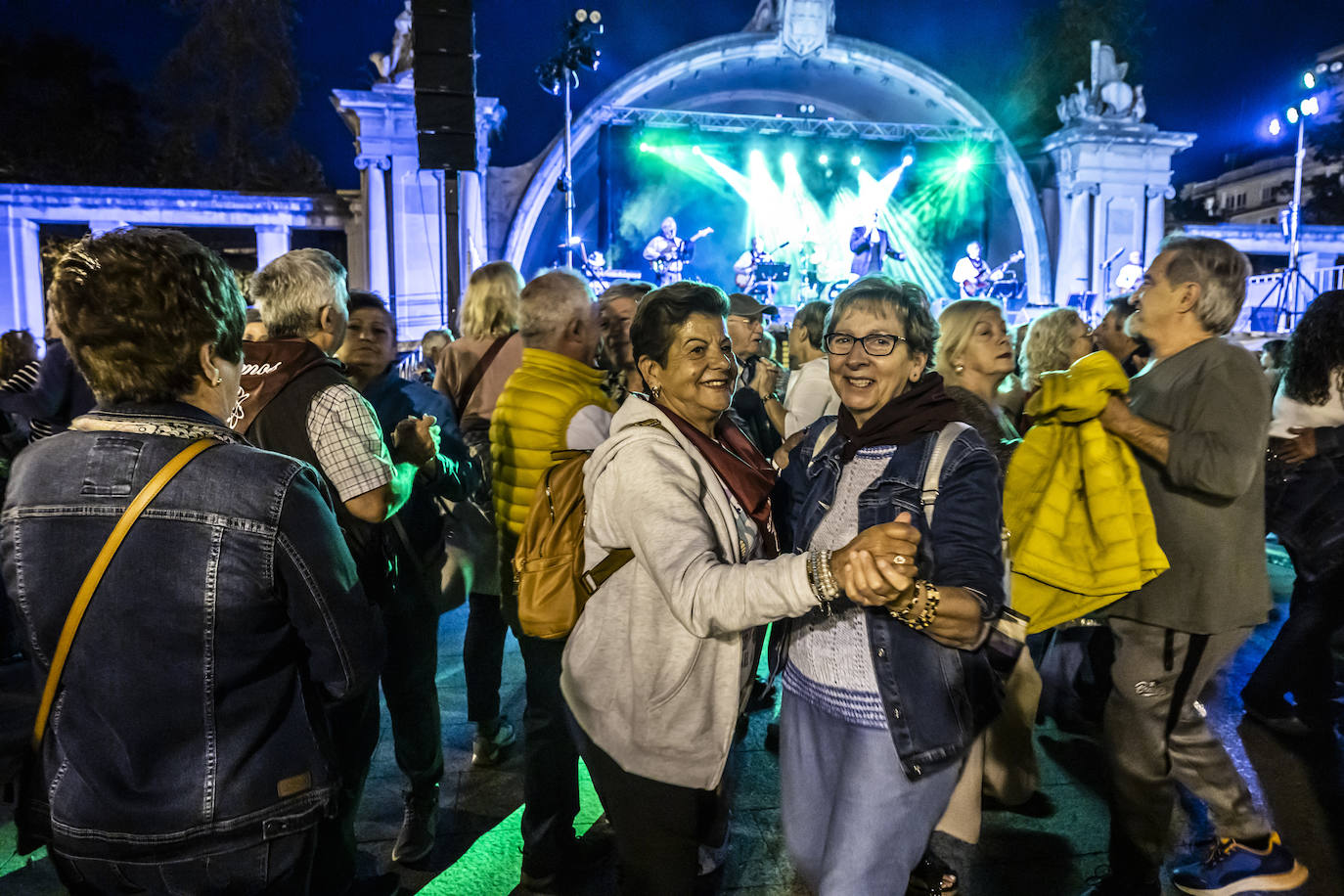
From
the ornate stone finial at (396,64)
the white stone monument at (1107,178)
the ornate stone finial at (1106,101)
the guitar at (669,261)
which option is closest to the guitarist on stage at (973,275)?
the white stone monument at (1107,178)

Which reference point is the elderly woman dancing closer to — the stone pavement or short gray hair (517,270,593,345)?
short gray hair (517,270,593,345)

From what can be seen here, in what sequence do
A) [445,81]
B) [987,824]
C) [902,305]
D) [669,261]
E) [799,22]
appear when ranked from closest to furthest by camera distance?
[902,305], [987,824], [445,81], [669,261], [799,22]

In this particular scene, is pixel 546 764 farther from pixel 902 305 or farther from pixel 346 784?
pixel 902 305

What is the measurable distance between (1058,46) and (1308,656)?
2745 cm

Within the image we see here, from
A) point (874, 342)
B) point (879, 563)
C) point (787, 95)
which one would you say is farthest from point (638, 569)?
point (787, 95)

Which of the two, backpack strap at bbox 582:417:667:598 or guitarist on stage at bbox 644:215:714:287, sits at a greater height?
guitarist on stage at bbox 644:215:714:287

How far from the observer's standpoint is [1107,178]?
70.1 feet

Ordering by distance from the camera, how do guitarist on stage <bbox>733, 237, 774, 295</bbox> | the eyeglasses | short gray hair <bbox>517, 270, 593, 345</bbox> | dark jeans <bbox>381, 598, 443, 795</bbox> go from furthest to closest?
guitarist on stage <bbox>733, 237, 774, 295</bbox>
dark jeans <bbox>381, 598, 443, 795</bbox>
short gray hair <bbox>517, 270, 593, 345</bbox>
the eyeglasses

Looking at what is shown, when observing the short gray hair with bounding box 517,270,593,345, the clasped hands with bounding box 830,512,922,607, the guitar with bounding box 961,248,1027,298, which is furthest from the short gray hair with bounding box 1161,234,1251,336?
the guitar with bounding box 961,248,1027,298

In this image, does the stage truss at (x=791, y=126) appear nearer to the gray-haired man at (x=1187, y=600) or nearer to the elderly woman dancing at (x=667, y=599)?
the gray-haired man at (x=1187, y=600)

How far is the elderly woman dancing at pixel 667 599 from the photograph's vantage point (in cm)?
188

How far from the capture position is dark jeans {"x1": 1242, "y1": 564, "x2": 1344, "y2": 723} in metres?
4.07

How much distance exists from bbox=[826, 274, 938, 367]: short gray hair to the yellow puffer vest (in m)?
0.99

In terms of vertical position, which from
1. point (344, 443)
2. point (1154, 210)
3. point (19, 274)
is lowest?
point (344, 443)
